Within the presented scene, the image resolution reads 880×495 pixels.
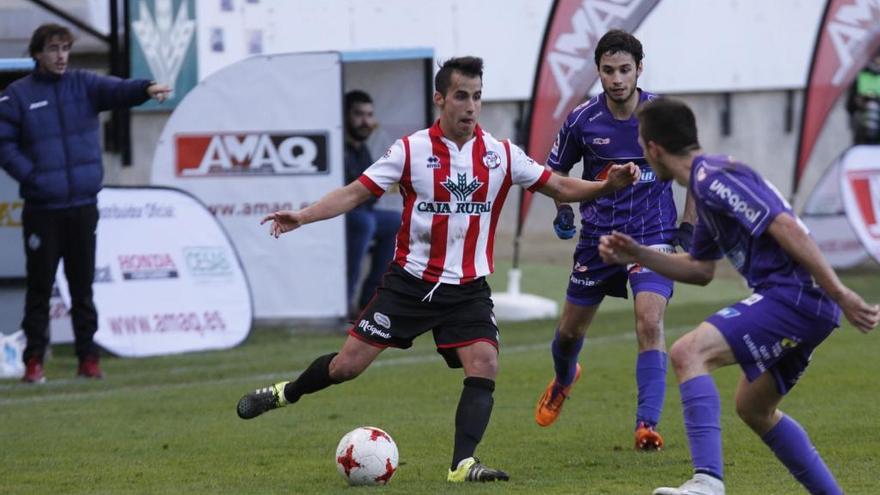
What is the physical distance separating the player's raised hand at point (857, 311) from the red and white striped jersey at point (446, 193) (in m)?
2.07

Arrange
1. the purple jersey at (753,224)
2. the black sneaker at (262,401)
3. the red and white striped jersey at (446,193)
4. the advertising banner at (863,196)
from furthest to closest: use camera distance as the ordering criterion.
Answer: the advertising banner at (863,196), the black sneaker at (262,401), the red and white striped jersey at (446,193), the purple jersey at (753,224)

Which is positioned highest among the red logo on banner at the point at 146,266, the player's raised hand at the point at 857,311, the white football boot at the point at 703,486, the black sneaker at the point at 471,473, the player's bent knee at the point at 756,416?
the player's raised hand at the point at 857,311

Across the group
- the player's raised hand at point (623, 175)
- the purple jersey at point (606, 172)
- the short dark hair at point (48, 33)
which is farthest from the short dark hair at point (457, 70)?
the short dark hair at point (48, 33)

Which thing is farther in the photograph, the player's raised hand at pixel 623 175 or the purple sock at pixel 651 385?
the purple sock at pixel 651 385

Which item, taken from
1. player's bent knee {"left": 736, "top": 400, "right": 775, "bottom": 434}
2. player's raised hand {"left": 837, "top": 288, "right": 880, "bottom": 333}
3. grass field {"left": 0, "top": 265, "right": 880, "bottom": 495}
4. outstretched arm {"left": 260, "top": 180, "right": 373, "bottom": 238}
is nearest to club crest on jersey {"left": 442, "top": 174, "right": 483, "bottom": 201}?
outstretched arm {"left": 260, "top": 180, "right": 373, "bottom": 238}

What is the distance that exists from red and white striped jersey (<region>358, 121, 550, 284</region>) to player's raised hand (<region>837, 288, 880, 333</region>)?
2.07m

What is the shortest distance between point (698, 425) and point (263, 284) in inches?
337

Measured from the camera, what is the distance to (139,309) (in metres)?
12.7

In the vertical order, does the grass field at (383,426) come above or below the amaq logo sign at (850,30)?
below

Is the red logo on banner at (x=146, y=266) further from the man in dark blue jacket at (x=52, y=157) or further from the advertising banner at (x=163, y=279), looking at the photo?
the man in dark blue jacket at (x=52, y=157)

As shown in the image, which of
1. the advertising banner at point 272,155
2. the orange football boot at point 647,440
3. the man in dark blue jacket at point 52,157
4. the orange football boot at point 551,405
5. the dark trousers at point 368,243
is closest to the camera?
the orange football boot at point 647,440

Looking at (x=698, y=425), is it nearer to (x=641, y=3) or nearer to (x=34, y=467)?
(x=34, y=467)

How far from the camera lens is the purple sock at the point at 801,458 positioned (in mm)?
5707

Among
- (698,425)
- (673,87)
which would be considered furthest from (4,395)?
(673,87)
